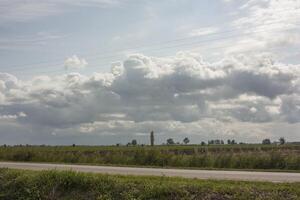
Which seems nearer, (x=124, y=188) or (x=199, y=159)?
(x=124, y=188)

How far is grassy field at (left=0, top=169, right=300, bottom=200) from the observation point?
48.0ft

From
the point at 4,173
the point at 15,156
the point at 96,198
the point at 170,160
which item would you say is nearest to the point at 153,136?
the point at 15,156

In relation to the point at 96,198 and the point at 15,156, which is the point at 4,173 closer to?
the point at 96,198

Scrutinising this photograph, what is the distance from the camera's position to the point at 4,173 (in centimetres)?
1981

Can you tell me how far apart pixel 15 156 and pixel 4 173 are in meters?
24.4

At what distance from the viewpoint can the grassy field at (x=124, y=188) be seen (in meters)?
14.6

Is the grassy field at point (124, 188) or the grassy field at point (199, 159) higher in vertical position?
the grassy field at point (199, 159)

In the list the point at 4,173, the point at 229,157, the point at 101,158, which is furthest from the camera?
the point at 101,158

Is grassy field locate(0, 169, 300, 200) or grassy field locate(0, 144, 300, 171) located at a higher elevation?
grassy field locate(0, 144, 300, 171)

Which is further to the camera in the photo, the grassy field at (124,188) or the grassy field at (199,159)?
the grassy field at (199,159)

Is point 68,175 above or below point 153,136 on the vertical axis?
below

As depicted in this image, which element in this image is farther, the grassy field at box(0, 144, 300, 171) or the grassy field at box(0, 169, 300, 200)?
the grassy field at box(0, 144, 300, 171)

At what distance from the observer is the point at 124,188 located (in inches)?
626

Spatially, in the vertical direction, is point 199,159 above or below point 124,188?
above
